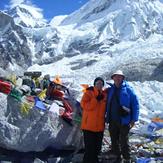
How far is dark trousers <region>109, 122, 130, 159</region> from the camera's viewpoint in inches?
351

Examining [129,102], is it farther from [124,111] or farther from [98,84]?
[98,84]

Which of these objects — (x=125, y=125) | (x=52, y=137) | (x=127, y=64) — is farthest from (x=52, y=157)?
(x=127, y=64)

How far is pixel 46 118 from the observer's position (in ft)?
31.8

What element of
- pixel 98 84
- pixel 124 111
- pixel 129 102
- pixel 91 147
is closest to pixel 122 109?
pixel 124 111

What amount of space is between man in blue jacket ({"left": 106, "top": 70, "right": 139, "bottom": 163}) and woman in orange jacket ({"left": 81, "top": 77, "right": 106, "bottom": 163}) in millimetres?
160

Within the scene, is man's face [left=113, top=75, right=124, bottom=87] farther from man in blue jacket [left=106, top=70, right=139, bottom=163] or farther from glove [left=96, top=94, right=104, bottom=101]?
glove [left=96, top=94, right=104, bottom=101]

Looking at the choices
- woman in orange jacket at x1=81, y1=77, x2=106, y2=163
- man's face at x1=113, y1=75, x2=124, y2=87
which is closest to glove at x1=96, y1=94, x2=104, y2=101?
woman in orange jacket at x1=81, y1=77, x2=106, y2=163

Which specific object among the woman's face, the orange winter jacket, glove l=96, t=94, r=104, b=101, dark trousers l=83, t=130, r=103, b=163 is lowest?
dark trousers l=83, t=130, r=103, b=163

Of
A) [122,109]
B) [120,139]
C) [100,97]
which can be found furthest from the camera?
[100,97]

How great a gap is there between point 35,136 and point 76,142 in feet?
3.14

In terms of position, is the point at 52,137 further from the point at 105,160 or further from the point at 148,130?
the point at 148,130

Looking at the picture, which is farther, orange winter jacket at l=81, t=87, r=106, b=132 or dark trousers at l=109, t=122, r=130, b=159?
orange winter jacket at l=81, t=87, r=106, b=132

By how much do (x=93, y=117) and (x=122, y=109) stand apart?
1.80 feet

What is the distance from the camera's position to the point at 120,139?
29.5 ft
